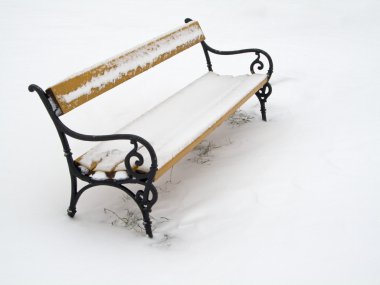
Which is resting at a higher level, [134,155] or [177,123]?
[134,155]

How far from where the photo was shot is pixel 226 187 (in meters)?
3.62

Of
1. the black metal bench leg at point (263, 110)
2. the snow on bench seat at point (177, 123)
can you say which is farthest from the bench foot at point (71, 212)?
the black metal bench leg at point (263, 110)

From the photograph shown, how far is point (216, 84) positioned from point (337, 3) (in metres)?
5.34

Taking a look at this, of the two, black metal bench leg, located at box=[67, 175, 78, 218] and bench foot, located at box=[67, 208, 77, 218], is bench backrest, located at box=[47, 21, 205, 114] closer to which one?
black metal bench leg, located at box=[67, 175, 78, 218]

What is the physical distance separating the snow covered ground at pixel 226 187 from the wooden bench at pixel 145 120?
0.31 m

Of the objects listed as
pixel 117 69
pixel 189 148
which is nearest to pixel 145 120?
pixel 117 69

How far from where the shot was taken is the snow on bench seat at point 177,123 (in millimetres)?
3107

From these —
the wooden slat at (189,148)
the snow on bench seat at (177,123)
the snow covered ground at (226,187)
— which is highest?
the snow on bench seat at (177,123)

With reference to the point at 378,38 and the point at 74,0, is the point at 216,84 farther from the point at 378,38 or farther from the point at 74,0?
the point at 74,0

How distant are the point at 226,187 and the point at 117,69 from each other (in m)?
1.33

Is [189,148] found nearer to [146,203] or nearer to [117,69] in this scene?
[146,203]

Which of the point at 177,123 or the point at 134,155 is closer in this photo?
the point at 134,155

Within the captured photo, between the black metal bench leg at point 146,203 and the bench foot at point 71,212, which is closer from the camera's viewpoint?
the black metal bench leg at point 146,203

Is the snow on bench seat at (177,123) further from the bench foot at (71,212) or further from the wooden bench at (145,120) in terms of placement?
the bench foot at (71,212)
